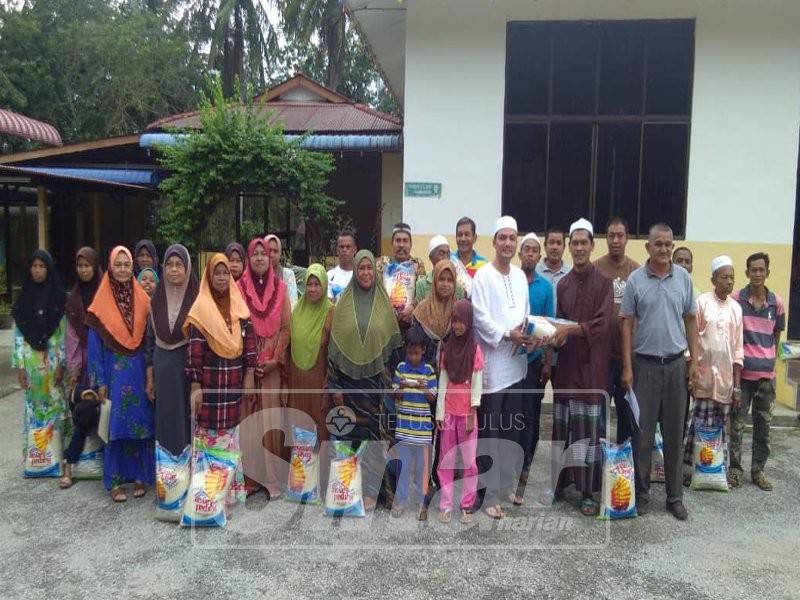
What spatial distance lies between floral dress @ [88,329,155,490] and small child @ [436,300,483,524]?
1928mm

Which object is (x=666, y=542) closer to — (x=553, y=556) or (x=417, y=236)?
(x=553, y=556)

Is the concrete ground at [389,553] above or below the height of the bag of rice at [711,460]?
below

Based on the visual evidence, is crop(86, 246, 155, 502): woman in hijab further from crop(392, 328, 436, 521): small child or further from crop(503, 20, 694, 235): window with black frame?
crop(503, 20, 694, 235): window with black frame

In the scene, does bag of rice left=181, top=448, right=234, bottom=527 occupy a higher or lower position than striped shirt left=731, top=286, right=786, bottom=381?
lower

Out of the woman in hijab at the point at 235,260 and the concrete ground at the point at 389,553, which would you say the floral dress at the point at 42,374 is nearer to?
the concrete ground at the point at 389,553

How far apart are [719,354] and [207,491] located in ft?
11.4

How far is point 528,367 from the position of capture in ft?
13.2

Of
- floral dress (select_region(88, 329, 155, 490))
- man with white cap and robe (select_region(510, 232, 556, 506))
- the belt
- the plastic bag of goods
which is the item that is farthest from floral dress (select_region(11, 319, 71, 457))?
the belt

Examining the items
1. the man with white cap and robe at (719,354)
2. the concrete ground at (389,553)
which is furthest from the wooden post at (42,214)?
the man with white cap and robe at (719,354)

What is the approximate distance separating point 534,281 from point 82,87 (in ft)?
61.1

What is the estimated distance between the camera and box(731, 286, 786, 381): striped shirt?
14.1 feet

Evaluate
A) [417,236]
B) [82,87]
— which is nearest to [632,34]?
[417,236]

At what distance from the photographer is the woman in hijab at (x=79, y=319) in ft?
13.6

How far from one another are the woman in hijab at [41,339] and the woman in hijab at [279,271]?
1492 mm
